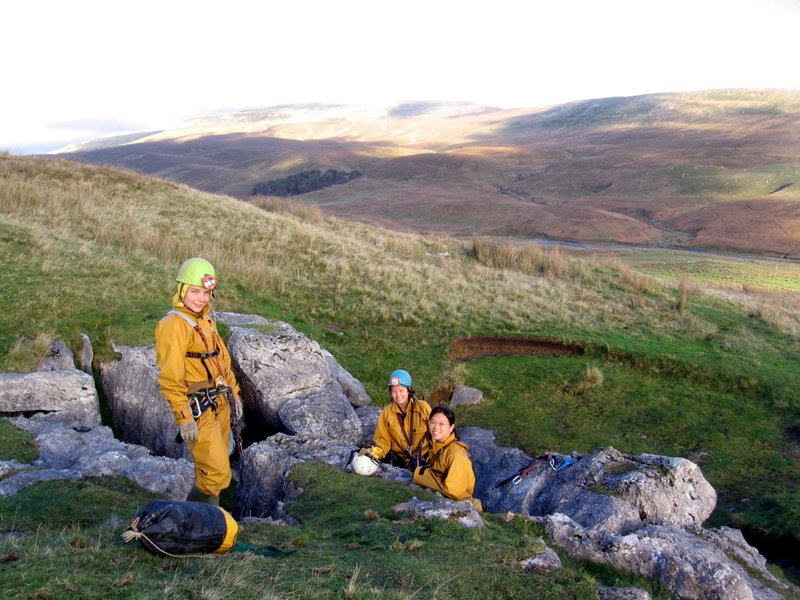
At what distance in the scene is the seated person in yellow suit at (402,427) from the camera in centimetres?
870

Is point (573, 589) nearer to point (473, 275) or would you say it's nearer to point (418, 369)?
point (418, 369)

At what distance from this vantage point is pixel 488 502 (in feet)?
28.8

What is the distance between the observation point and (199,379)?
22.1 ft

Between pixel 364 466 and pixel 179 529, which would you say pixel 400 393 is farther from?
pixel 179 529

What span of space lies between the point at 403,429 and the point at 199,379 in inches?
127

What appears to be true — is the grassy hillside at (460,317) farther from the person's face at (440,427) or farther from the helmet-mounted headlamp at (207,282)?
the helmet-mounted headlamp at (207,282)

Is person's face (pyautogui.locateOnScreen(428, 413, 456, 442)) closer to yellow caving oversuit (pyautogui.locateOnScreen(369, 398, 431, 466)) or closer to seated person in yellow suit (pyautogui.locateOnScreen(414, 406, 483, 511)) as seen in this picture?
seated person in yellow suit (pyautogui.locateOnScreen(414, 406, 483, 511))

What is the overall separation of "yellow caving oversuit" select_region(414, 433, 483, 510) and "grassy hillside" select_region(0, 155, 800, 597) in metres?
1.85

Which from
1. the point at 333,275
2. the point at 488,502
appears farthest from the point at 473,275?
→ the point at 488,502

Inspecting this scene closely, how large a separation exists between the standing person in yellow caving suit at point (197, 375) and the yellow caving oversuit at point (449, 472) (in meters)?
2.46

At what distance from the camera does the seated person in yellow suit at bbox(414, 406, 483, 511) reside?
7.54m

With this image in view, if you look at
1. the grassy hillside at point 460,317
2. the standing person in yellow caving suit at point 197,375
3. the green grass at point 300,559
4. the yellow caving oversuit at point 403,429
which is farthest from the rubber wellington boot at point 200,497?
the yellow caving oversuit at point 403,429

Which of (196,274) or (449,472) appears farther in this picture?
(449,472)

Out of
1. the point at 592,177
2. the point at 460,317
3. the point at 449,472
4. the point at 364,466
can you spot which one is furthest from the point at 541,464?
the point at 592,177
